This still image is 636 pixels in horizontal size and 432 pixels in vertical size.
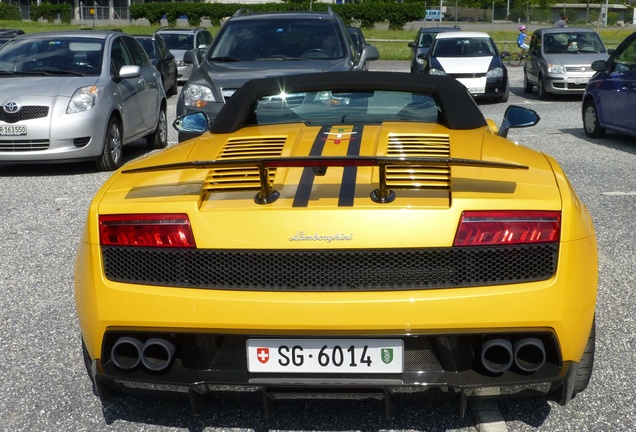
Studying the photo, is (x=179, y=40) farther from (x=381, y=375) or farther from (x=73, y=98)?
(x=381, y=375)

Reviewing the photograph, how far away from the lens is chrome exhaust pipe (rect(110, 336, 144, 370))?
3.15 metres

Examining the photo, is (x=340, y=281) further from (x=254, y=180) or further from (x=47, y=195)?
(x=47, y=195)

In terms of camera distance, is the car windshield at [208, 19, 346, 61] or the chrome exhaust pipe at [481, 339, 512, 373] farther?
the car windshield at [208, 19, 346, 61]

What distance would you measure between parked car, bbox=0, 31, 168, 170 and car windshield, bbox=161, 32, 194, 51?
14725mm

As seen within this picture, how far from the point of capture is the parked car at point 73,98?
1005cm

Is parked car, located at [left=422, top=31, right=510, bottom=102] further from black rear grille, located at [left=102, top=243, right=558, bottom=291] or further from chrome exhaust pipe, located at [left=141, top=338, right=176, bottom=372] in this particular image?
chrome exhaust pipe, located at [left=141, top=338, right=176, bottom=372]

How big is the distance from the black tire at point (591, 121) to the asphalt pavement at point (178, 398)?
5419 mm

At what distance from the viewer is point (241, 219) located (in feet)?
10.1

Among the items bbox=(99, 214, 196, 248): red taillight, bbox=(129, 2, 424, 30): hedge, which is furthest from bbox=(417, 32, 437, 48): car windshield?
bbox=(129, 2, 424, 30): hedge

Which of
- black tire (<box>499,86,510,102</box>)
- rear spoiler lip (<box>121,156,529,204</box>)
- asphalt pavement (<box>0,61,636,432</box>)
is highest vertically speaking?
rear spoiler lip (<box>121,156,529,204</box>)

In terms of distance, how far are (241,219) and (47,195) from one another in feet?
21.7

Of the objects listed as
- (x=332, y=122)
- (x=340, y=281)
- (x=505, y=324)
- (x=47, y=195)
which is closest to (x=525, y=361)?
(x=505, y=324)

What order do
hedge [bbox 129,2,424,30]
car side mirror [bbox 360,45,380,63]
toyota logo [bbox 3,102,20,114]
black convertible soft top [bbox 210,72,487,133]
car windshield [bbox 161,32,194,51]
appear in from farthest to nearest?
1. hedge [bbox 129,2,424,30]
2. car windshield [bbox 161,32,194,51]
3. car side mirror [bbox 360,45,380,63]
4. toyota logo [bbox 3,102,20,114]
5. black convertible soft top [bbox 210,72,487,133]

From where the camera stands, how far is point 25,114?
1005 centimetres
